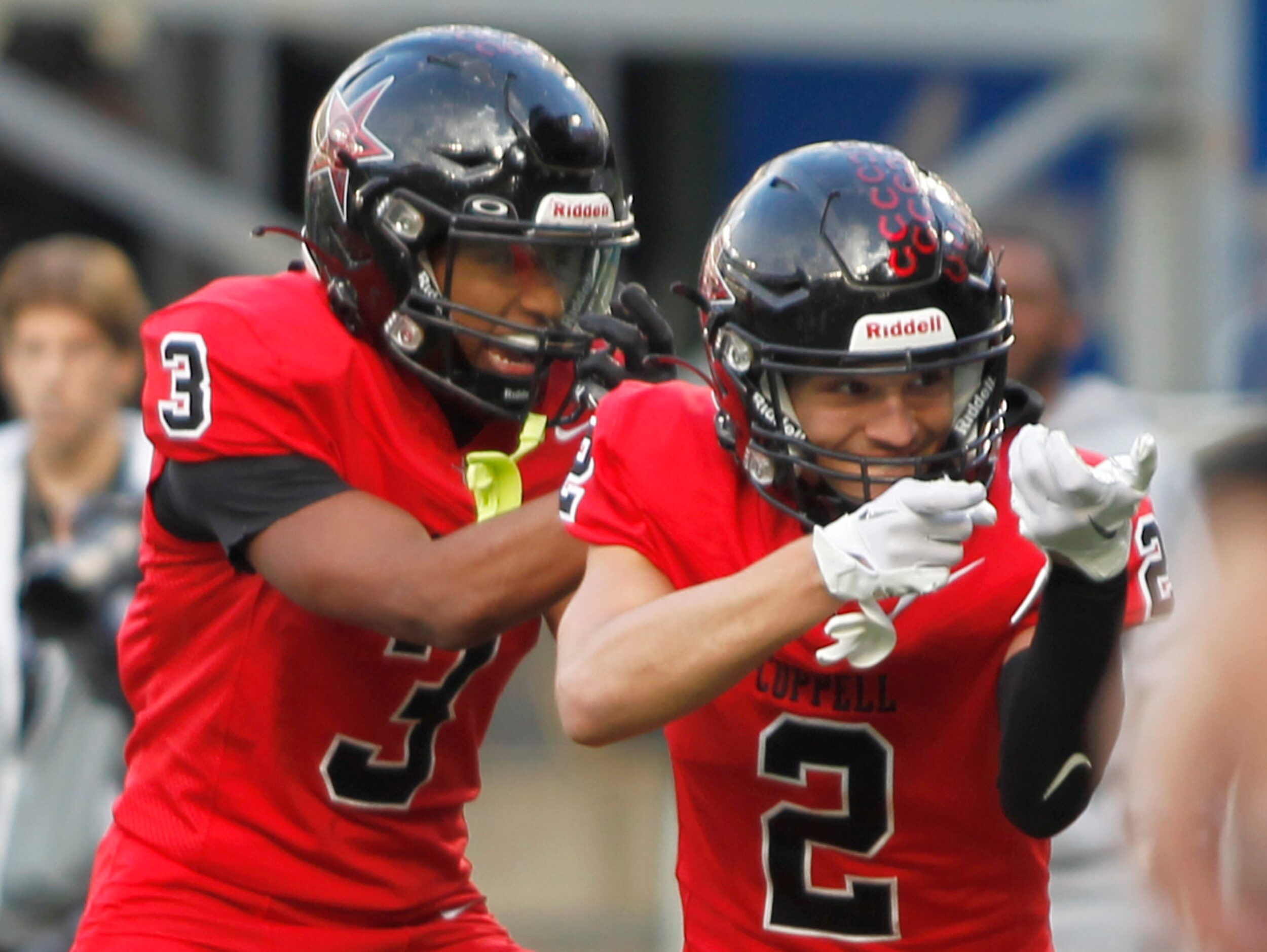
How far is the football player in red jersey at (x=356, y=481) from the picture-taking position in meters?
3.13

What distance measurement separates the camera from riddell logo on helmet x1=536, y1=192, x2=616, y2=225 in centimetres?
319

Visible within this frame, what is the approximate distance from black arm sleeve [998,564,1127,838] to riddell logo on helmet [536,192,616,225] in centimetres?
97

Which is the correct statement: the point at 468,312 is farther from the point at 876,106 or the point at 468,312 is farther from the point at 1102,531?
the point at 876,106

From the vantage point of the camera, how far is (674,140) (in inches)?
390

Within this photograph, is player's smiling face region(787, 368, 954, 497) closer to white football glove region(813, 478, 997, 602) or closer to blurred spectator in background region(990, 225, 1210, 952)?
white football glove region(813, 478, 997, 602)

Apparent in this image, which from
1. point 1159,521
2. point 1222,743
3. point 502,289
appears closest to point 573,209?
point 502,289

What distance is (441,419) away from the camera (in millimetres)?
3291

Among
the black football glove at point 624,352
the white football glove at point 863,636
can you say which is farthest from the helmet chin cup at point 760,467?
the black football glove at point 624,352

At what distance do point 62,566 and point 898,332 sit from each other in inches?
78.6

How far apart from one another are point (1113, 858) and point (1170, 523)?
0.87 meters

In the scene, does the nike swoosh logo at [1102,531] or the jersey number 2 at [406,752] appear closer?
the nike swoosh logo at [1102,531]

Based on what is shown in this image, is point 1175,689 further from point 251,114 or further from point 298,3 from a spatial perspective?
point 251,114

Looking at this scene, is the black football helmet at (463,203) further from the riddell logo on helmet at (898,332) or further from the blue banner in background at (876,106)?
the blue banner in background at (876,106)

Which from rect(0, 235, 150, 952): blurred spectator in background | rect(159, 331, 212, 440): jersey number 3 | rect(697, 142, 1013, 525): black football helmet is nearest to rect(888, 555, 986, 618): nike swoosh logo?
rect(697, 142, 1013, 525): black football helmet
